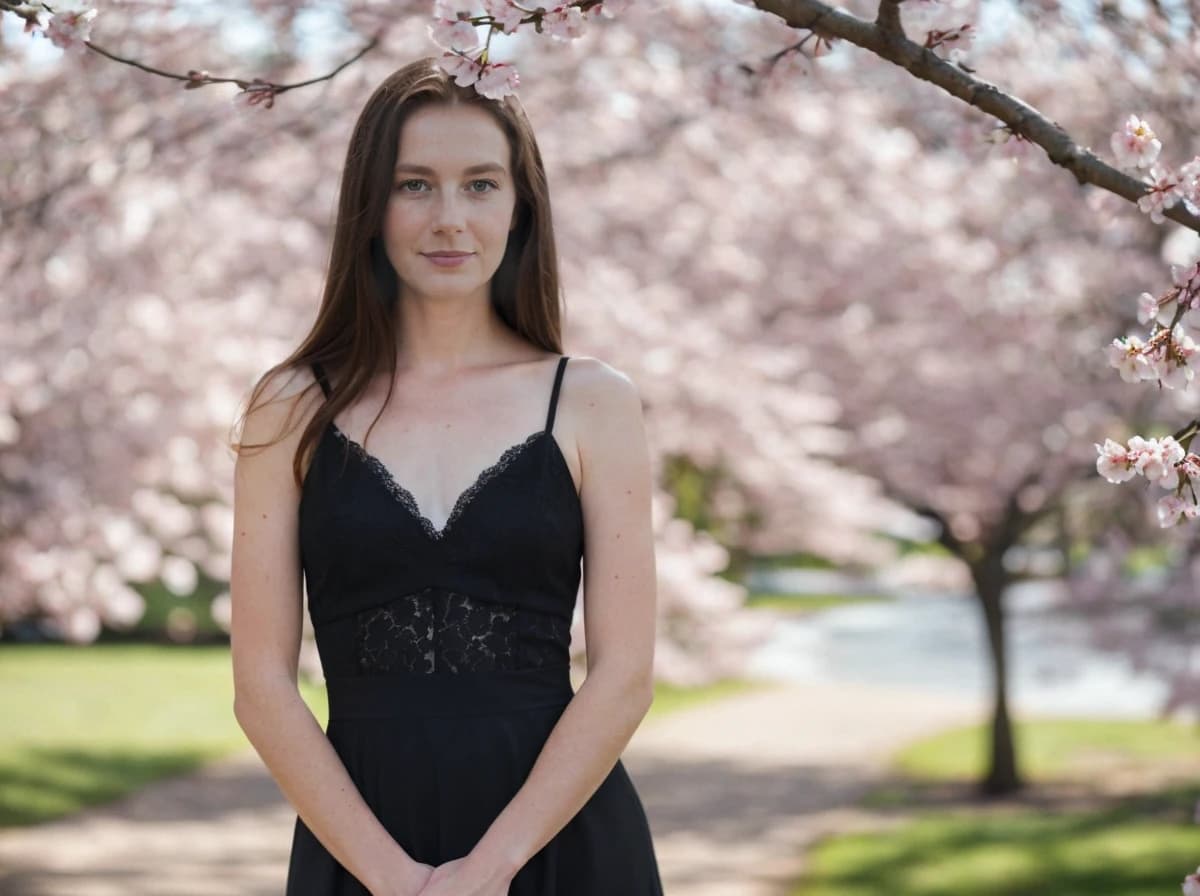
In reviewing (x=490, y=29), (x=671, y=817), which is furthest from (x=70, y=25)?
(x=671, y=817)

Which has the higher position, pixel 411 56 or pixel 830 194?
pixel 830 194

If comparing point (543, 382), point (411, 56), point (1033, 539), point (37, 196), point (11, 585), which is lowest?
point (543, 382)

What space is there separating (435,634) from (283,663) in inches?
7.9

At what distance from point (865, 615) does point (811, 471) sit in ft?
66.5

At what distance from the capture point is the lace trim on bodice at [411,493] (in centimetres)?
210

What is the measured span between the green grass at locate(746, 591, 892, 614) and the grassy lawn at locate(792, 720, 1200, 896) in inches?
709

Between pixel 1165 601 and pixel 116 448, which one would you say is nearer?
pixel 116 448

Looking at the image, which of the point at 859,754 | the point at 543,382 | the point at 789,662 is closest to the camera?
the point at 543,382

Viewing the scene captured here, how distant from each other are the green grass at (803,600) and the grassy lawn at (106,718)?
45.3 ft

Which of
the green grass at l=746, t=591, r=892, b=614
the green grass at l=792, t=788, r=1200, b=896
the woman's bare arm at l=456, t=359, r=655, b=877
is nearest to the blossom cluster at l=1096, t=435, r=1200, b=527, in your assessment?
the woman's bare arm at l=456, t=359, r=655, b=877

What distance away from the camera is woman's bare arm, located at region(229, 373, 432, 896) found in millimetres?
2020

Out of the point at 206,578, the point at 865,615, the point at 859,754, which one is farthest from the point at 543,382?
the point at 865,615

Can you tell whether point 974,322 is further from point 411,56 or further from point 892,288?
point 411,56

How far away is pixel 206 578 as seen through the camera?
22.1m
